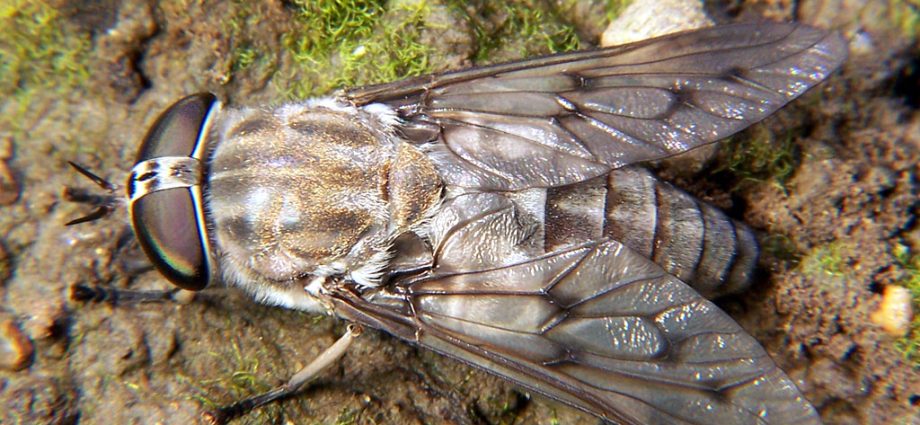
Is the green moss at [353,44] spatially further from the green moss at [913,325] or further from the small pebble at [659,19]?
the green moss at [913,325]

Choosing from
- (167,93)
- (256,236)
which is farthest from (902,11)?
(167,93)

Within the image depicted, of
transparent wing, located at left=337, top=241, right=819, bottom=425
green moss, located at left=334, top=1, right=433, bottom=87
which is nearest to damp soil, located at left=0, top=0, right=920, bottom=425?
green moss, located at left=334, top=1, right=433, bottom=87

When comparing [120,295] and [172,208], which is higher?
[172,208]

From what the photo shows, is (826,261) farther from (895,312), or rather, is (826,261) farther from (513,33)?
(513,33)

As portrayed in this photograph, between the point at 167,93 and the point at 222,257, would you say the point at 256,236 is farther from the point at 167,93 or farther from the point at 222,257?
the point at 167,93

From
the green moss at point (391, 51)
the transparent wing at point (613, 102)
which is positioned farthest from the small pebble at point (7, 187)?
the transparent wing at point (613, 102)

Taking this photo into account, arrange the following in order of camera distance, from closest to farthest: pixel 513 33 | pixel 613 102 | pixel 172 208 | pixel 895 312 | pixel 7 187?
1. pixel 172 208
2. pixel 613 102
3. pixel 895 312
4. pixel 7 187
5. pixel 513 33

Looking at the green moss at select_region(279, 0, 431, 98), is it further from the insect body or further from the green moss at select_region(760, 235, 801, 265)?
the green moss at select_region(760, 235, 801, 265)

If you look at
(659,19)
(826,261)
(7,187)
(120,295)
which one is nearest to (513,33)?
(659,19)
